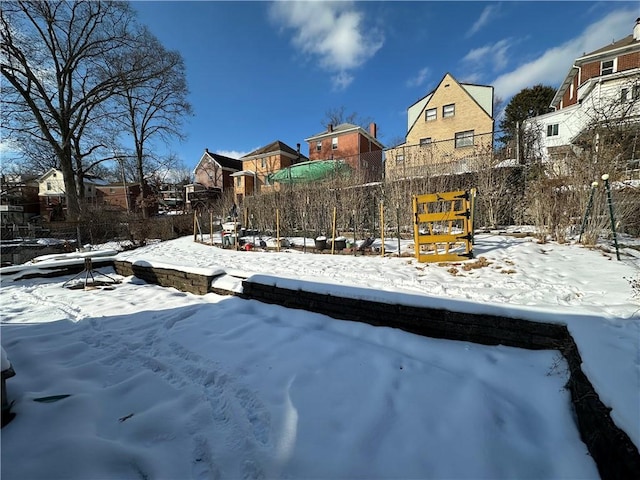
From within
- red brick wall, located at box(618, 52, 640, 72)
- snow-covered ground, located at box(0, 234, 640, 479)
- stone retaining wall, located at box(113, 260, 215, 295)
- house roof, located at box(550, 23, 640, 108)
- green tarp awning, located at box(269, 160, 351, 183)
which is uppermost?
house roof, located at box(550, 23, 640, 108)

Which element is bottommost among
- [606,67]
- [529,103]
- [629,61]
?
[629,61]

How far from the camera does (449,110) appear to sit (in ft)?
67.3

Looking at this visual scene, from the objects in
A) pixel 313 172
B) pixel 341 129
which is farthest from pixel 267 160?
pixel 313 172

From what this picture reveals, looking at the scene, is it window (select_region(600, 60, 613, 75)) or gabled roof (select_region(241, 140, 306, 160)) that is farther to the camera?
gabled roof (select_region(241, 140, 306, 160))

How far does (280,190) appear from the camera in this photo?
12672mm

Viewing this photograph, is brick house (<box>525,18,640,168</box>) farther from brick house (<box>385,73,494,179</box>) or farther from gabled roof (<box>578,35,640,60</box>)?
brick house (<box>385,73,494,179</box>)

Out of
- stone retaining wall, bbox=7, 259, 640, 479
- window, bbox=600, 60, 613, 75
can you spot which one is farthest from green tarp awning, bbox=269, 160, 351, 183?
window, bbox=600, 60, 613, 75

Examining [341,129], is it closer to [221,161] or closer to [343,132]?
[343,132]

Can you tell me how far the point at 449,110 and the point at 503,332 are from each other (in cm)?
2205

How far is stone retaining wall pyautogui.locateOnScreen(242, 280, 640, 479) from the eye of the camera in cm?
140

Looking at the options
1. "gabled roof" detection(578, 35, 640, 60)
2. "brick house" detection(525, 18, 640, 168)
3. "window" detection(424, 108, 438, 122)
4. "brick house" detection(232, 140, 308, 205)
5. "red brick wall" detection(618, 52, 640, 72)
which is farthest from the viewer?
"brick house" detection(232, 140, 308, 205)

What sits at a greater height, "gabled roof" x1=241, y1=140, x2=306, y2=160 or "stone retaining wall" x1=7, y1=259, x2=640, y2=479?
"gabled roof" x1=241, y1=140, x2=306, y2=160

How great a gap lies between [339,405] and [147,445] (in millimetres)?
1359

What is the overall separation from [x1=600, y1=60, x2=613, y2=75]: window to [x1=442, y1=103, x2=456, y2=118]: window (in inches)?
416
